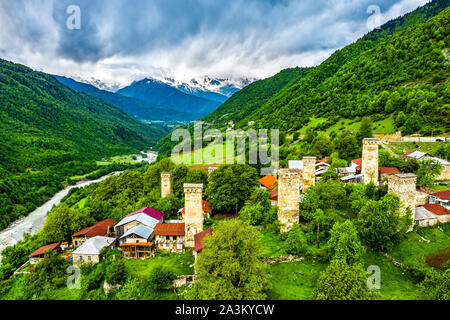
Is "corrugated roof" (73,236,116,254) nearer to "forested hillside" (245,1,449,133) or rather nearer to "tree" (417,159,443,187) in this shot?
"tree" (417,159,443,187)

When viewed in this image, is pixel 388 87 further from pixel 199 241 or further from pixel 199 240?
pixel 199 241

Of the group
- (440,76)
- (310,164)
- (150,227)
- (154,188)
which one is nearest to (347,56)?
(440,76)

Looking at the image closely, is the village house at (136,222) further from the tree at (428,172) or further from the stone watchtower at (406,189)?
the tree at (428,172)

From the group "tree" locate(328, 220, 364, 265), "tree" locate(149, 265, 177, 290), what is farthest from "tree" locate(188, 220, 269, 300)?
"tree" locate(328, 220, 364, 265)

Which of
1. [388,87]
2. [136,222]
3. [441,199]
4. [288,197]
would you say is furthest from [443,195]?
[388,87]

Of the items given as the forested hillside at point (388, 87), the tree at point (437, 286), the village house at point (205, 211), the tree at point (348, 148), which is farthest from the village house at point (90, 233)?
the forested hillside at point (388, 87)

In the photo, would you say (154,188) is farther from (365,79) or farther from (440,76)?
(365,79)
